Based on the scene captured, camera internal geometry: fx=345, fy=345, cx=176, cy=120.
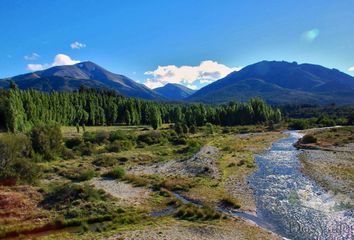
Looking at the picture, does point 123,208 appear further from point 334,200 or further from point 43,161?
point 43,161

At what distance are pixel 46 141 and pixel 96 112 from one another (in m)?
77.1

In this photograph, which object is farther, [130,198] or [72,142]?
[72,142]

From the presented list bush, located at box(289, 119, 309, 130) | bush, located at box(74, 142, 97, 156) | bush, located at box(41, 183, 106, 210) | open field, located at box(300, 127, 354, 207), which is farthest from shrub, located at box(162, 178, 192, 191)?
bush, located at box(289, 119, 309, 130)

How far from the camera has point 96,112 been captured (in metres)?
145

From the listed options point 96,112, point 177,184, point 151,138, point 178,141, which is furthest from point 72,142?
point 96,112

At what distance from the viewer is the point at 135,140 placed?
96250mm

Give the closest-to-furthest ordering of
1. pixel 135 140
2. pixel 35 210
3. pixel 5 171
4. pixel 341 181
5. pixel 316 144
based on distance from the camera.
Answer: pixel 35 210 → pixel 5 171 → pixel 341 181 → pixel 316 144 → pixel 135 140

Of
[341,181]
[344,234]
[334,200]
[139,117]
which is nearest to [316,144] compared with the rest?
[341,181]

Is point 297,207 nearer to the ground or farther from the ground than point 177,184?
farther from the ground

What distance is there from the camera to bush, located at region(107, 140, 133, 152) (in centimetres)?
8092

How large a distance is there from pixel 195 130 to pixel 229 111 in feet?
140

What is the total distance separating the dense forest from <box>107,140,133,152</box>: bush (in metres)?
31.8

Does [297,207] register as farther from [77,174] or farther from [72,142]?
[72,142]

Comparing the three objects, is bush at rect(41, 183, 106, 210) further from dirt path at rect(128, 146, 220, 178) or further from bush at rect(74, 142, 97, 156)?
→ bush at rect(74, 142, 97, 156)
